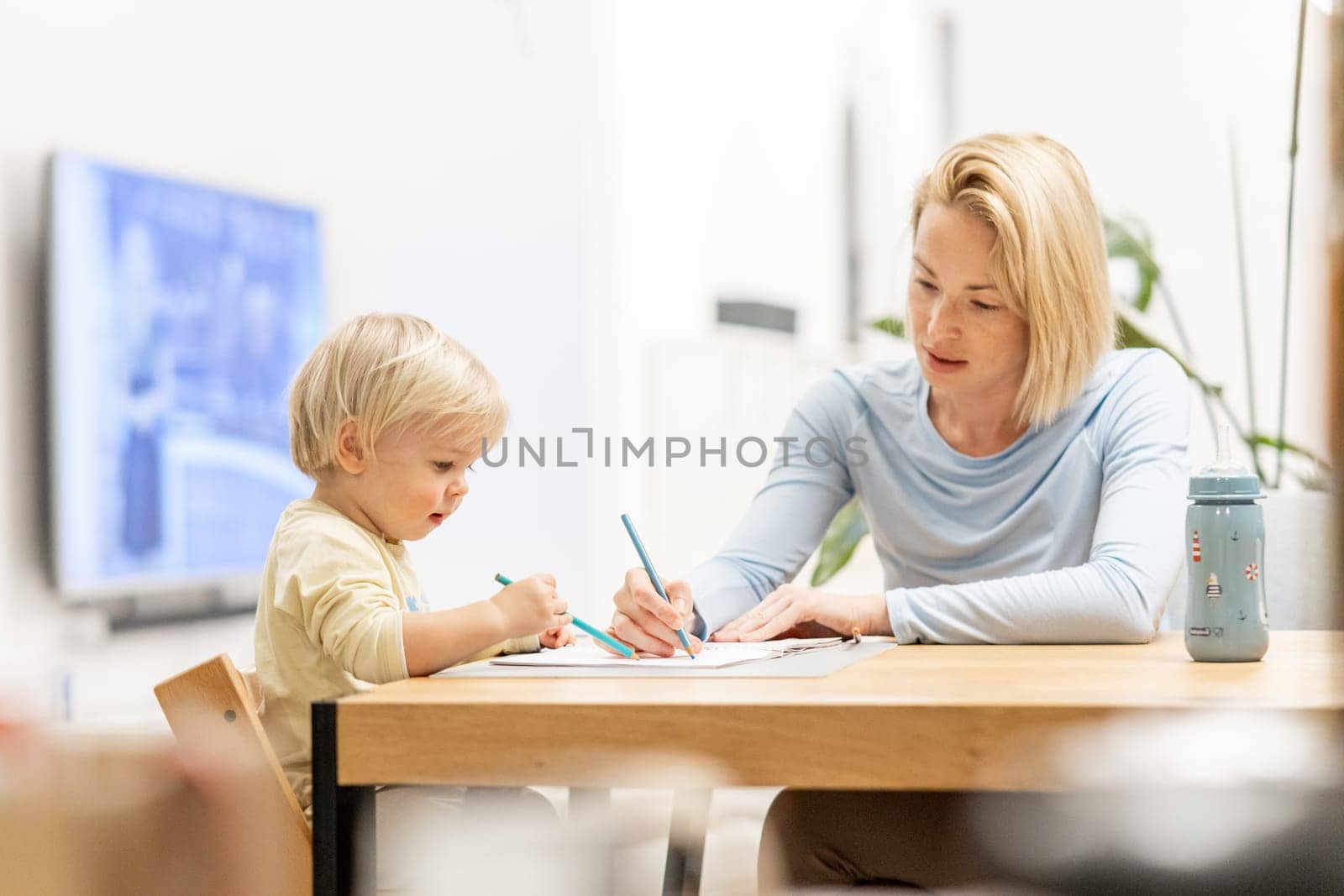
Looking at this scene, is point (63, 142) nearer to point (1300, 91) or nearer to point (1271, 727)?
point (1300, 91)

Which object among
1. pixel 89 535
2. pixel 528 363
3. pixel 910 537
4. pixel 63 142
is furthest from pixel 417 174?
pixel 910 537

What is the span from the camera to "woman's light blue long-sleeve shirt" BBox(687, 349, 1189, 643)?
111 cm

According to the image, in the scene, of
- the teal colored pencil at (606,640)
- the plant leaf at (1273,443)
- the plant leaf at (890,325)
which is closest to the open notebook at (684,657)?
the teal colored pencil at (606,640)

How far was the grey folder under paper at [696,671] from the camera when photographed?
89 centimetres

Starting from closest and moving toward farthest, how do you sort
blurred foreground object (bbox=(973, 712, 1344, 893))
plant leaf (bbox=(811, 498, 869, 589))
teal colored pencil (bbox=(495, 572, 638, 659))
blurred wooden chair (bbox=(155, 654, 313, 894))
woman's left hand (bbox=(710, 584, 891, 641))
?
blurred foreground object (bbox=(973, 712, 1344, 893)) < blurred wooden chair (bbox=(155, 654, 313, 894)) < teal colored pencil (bbox=(495, 572, 638, 659)) < woman's left hand (bbox=(710, 584, 891, 641)) < plant leaf (bbox=(811, 498, 869, 589))

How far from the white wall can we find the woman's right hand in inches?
56.5

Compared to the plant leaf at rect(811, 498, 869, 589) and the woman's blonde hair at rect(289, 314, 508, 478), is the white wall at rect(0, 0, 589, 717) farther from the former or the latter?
the woman's blonde hair at rect(289, 314, 508, 478)

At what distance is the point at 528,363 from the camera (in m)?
3.78

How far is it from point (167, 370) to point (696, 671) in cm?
193

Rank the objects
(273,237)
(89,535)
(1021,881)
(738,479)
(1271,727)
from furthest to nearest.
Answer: (738,479), (273,237), (89,535), (1021,881), (1271,727)

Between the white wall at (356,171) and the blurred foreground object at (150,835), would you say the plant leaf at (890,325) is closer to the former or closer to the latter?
the blurred foreground object at (150,835)

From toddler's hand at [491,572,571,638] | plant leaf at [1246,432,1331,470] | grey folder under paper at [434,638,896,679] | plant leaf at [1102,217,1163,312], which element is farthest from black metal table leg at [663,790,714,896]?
plant leaf at [1102,217,1163,312]

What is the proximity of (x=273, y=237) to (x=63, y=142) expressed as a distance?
1.78ft

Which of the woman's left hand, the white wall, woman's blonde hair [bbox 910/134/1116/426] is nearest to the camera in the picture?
the woman's left hand
